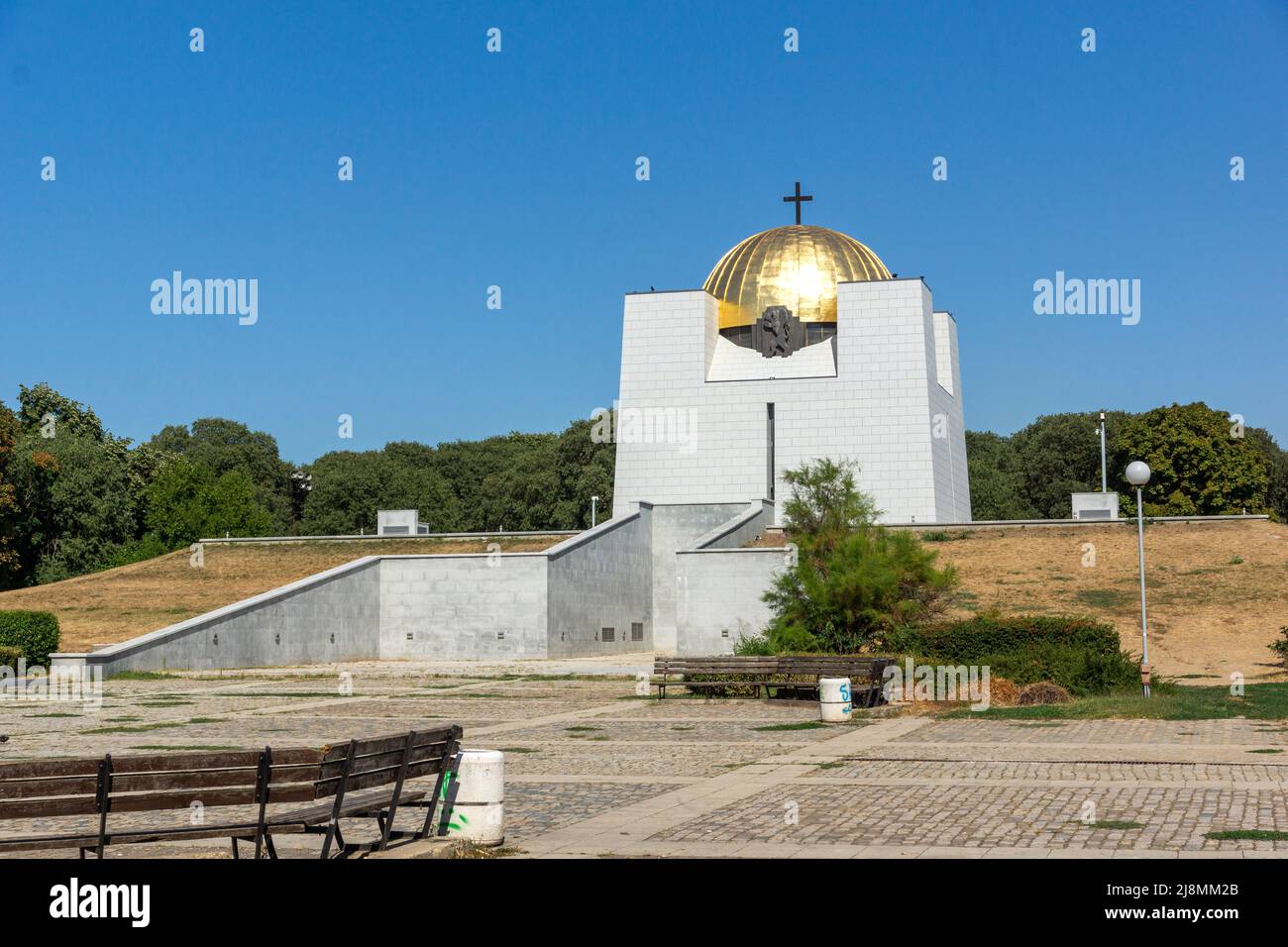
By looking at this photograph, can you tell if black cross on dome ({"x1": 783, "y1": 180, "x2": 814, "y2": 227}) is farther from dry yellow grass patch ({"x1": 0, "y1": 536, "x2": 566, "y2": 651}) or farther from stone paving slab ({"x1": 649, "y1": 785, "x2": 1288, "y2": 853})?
stone paving slab ({"x1": 649, "y1": 785, "x2": 1288, "y2": 853})

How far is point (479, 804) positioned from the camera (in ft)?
30.3

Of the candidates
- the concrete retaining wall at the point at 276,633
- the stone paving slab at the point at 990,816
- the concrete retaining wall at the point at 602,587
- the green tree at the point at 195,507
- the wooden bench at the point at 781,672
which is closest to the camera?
the stone paving slab at the point at 990,816

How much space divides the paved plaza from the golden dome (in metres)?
31.3

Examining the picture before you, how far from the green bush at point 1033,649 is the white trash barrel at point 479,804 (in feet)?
49.7

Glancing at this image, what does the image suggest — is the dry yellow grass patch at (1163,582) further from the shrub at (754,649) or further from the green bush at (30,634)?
the green bush at (30,634)

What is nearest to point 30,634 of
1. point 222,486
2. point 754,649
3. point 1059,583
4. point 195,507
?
point 754,649

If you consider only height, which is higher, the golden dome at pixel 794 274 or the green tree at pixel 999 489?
the golden dome at pixel 794 274

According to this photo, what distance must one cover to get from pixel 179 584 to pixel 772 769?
1298 inches

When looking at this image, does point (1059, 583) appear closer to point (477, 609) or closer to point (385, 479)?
point (477, 609)

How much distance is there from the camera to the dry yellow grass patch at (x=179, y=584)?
126 feet

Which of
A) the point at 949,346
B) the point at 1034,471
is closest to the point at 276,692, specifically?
the point at 949,346

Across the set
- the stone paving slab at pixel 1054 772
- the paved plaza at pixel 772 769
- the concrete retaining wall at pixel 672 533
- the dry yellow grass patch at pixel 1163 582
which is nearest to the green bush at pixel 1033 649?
the paved plaza at pixel 772 769

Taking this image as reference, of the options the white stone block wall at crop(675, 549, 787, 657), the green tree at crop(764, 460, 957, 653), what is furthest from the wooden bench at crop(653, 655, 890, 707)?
the white stone block wall at crop(675, 549, 787, 657)
